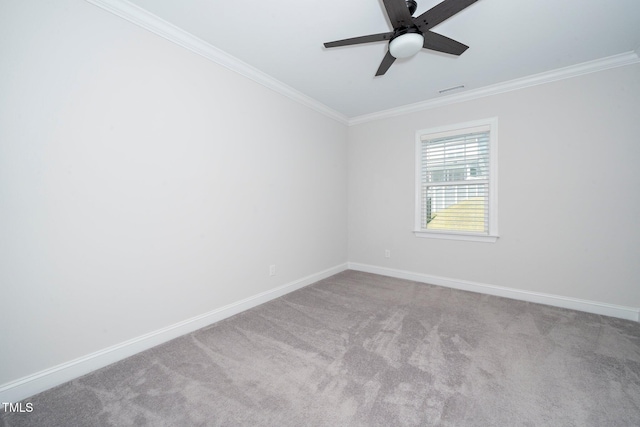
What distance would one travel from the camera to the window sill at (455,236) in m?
3.26

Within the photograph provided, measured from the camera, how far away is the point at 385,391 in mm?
1574

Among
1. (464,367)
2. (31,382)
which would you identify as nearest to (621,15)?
(464,367)

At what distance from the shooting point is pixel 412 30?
5.75 ft

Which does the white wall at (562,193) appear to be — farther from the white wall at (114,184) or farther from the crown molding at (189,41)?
the white wall at (114,184)

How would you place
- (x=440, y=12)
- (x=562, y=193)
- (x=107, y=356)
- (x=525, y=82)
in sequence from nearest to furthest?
(x=440, y=12) → (x=107, y=356) → (x=562, y=193) → (x=525, y=82)

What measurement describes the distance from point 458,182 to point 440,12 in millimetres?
2359

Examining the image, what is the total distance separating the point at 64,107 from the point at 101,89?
0.27m

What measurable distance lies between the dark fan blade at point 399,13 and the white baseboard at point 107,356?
283 cm

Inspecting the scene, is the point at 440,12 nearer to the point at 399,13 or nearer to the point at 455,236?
the point at 399,13

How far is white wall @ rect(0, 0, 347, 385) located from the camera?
1.50 m

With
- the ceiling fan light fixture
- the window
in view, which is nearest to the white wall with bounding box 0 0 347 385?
the ceiling fan light fixture

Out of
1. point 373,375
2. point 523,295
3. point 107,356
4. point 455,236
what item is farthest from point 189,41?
point 523,295

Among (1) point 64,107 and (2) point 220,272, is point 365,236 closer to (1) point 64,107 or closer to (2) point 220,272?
(2) point 220,272

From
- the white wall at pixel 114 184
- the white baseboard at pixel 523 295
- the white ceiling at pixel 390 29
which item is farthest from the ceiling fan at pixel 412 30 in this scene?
the white baseboard at pixel 523 295
